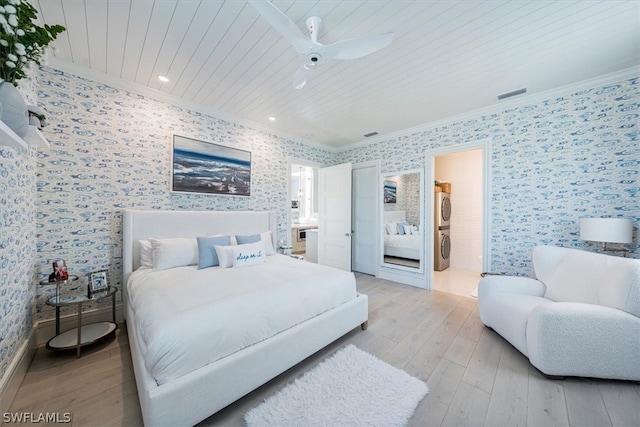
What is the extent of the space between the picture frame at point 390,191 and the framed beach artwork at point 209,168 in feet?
8.26

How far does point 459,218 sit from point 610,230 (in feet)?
9.99

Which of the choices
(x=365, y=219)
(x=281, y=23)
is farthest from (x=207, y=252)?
(x=365, y=219)

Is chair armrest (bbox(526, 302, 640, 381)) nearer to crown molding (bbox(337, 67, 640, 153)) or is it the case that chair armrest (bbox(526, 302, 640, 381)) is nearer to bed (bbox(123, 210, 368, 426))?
bed (bbox(123, 210, 368, 426))

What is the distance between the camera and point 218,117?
347 cm

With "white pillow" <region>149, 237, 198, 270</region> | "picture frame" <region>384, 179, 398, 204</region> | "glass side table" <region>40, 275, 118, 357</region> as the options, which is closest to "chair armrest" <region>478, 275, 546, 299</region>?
"picture frame" <region>384, 179, 398, 204</region>

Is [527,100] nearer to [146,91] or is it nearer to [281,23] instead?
[281,23]

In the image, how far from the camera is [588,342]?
1660mm

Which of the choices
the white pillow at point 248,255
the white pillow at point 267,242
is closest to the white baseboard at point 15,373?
the white pillow at point 248,255

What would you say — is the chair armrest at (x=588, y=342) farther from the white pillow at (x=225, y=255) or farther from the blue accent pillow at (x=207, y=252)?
the blue accent pillow at (x=207, y=252)

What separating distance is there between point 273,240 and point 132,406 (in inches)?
99.6

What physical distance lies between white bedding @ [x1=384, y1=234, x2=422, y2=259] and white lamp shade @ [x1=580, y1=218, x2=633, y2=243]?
1.93 metres

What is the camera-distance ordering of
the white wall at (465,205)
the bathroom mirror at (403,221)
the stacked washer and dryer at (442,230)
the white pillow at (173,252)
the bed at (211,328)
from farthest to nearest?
the white wall at (465,205) < the stacked washer and dryer at (442,230) < the bathroom mirror at (403,221) < the white pillow at (173,252) < the bed at (211,328)

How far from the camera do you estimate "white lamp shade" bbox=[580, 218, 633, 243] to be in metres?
2.18

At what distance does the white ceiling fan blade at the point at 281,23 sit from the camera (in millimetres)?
1349
